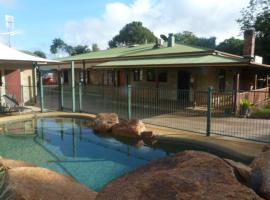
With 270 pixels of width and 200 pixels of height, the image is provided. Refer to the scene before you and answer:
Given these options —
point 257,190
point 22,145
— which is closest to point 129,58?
point 22,145

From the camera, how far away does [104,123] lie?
10734 millimetres

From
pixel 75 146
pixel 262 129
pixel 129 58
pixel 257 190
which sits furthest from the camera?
pixel 129 58

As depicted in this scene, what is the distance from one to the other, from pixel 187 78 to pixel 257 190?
1460 centimetres

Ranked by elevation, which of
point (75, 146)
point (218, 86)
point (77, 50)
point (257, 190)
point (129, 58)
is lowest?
point (75, 146)

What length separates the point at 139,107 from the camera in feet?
52.6

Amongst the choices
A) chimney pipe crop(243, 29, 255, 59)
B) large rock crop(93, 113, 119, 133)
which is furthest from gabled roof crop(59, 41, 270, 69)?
large rock crop(93, 113, 119, 133)

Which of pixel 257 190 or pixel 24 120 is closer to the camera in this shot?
pixel 257 190

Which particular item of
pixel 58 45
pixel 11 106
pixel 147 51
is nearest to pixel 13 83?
pixel 11 106

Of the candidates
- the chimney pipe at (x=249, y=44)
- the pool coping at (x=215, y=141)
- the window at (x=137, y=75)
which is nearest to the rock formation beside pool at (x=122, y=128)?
the pool coping at (x=215, y=141)

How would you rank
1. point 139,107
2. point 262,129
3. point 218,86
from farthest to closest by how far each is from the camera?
point 218,86 → point 139,107 → point 262,129

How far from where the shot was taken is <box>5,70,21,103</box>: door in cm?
1625

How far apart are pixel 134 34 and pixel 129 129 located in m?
68.2

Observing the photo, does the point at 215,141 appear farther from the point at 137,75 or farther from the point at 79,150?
the point at 137,75

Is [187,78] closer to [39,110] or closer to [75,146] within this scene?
[39,110]
